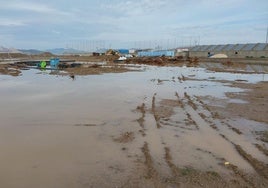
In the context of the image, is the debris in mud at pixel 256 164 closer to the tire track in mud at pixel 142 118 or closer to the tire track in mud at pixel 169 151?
the tire track in mud at pixel 169 151

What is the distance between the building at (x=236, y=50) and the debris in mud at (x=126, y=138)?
56104mm

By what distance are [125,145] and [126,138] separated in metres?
0.54

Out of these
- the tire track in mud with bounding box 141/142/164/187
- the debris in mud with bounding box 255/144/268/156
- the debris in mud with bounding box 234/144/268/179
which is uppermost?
the debris in mud with bounding box 255/144/268/156

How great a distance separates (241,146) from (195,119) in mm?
2677

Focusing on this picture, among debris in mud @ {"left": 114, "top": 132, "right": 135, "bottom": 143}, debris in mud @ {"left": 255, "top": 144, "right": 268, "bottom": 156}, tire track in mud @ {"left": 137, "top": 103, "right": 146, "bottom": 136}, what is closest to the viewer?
debris in mud @ {"left": 255, "top": 144, "right": 268, "bottom": 156}

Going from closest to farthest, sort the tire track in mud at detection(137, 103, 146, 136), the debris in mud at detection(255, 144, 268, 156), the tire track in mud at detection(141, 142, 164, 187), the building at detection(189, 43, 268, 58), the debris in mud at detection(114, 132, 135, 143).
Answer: the tire track in mud at detection(141, 142, 164, 187)
the debris in mud at detection(255, 144, 268, 156)
the debris in mud at detection(114, 132, 135, 143)
the tire track in mud at detection(137, 103, 146, 136)
the building at detection(189, 43, 268, 58)

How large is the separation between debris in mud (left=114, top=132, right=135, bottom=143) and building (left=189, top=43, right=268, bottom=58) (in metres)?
56.1

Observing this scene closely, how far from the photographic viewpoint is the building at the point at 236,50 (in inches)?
2352

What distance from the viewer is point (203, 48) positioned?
7569 cm

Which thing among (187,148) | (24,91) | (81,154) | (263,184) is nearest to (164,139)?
Result: (187,148)

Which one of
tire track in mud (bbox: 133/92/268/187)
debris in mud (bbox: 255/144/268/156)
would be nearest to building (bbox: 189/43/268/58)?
tire track in mud (bbox: 133/92/268/187)

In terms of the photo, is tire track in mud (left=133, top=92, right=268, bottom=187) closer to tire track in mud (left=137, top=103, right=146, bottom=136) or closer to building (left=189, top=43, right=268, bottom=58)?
tire track in mud (left=137, top=103, right=146, bottom=136)

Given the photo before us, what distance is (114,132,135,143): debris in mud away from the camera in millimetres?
7578

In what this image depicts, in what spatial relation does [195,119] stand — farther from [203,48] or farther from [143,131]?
[203,48]
